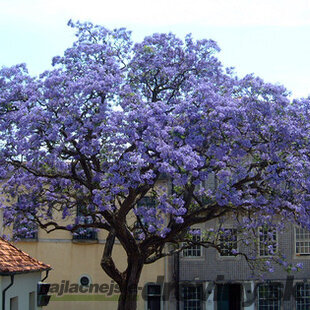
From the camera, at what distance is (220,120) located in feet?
59.5

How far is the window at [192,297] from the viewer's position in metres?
31.8

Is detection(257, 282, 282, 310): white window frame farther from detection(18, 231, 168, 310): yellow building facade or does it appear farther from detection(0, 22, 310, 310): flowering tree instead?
detection(0, 22, 310, 310): flowering tree

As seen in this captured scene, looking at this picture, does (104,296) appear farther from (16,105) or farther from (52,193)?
(16,105)

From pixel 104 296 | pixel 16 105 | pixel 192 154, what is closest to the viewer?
pixel 192 154

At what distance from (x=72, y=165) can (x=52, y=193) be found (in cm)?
256

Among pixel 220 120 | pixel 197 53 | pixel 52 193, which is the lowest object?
pixel 52 193

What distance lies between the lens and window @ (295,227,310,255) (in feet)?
106

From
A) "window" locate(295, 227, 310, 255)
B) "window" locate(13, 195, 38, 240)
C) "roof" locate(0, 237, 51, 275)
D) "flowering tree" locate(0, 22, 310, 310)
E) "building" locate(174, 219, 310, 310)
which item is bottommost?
"building" locate(174, 219, 310, 310)

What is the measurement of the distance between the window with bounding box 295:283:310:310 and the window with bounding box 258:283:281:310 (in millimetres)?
935

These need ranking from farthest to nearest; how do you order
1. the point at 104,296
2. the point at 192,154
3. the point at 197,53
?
1. the point at 104,296
2. the point at 197,53
3. the point at 192,154

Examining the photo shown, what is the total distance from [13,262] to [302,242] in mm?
17812

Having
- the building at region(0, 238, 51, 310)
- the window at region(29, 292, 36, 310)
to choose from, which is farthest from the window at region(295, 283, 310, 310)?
the window at region(29, 292, 36, 310)

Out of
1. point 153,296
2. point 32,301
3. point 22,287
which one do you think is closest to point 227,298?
point 153,296

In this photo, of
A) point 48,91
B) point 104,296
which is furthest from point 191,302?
point 48,91
